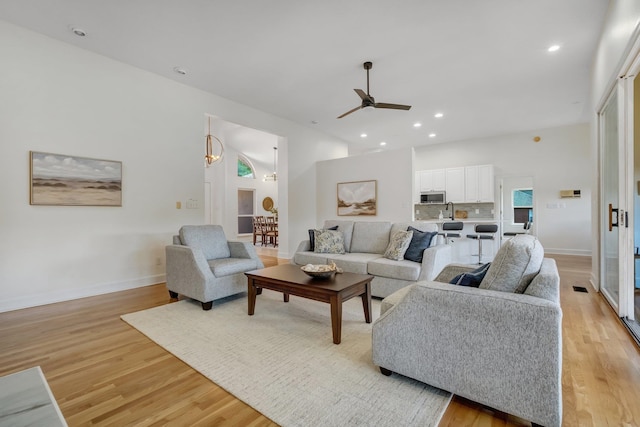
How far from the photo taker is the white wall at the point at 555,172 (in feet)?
22.4

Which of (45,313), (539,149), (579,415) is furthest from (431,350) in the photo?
(539,149)

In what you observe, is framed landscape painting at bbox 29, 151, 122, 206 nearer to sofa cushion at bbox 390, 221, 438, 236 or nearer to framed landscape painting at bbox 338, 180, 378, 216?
sofa cushion at bbox 390, 221, 438, 236

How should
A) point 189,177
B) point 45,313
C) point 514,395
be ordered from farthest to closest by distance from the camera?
point 189,177, point 45,313, point 514,395

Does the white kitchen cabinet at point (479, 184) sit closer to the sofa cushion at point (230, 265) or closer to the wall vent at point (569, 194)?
the wall vent at point (569, 194)

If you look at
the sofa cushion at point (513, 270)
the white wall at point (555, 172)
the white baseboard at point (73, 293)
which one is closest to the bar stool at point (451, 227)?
the white wall at point (555, 172)

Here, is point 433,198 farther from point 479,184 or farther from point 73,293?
point 73,293

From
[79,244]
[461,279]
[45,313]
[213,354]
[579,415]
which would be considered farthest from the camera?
[79,244]

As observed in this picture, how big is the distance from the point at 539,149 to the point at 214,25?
7.73 meters

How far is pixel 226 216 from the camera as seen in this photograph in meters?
9.65

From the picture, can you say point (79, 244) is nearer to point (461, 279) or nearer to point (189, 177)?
point (189, 177)

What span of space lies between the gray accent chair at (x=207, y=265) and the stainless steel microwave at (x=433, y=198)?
231 inches

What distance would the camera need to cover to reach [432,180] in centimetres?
841

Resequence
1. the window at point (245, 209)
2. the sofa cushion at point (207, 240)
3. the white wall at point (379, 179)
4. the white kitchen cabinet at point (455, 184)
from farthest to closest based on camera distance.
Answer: the window at point (245, 209) < the white kitchen cabinet at point (455, 184) < the white wall at point (379, 179) < the sofa cushion at point (207, 240)

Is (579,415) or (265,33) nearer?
(579,415)
